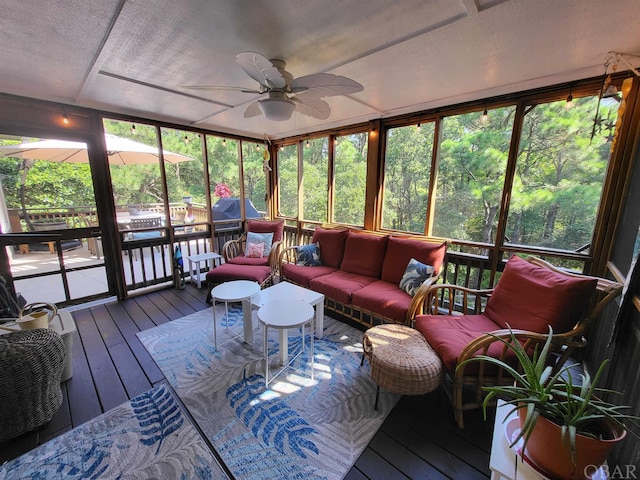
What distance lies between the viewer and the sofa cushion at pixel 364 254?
3.17 meters

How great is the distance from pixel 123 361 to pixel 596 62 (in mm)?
4511

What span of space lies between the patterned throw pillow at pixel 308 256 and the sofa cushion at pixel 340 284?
40cm

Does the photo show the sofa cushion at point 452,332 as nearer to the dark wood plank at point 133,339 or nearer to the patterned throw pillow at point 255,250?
the dark wood plank at point 133,339

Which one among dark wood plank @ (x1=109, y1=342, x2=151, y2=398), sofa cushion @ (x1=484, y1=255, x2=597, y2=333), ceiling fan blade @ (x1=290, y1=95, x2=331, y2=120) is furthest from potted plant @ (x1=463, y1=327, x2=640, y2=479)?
dark wood plank @ (x1=109, y1=342, x2=151, y2=398)

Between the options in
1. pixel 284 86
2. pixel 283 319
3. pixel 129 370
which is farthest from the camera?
pixel 129 370

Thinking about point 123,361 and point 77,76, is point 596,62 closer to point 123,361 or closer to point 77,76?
point 77,76

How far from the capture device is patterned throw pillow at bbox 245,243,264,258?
12.9 feet

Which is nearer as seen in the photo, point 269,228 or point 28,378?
point 28,378

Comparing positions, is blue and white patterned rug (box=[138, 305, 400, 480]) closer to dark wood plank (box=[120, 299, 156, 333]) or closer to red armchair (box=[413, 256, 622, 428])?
dark wood plank (box=[120, 299, 156, 333])

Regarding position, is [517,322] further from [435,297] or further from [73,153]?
[73,153]

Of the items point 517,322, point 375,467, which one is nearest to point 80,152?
point 375,467

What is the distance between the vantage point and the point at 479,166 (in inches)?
113

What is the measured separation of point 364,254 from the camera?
3.26 metres

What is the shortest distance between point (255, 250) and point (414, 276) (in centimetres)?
234
